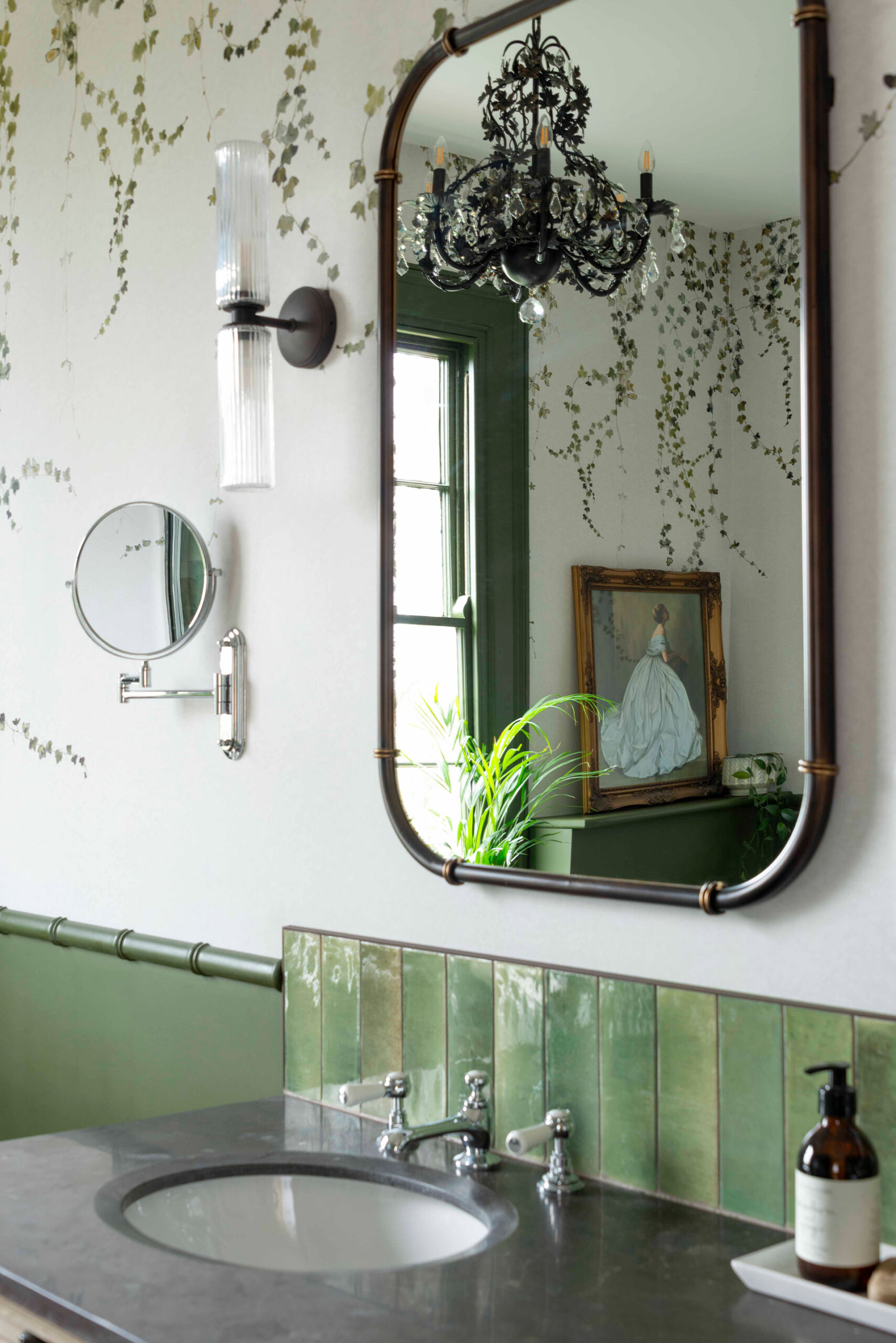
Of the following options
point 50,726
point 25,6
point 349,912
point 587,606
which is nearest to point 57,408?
point 50,726

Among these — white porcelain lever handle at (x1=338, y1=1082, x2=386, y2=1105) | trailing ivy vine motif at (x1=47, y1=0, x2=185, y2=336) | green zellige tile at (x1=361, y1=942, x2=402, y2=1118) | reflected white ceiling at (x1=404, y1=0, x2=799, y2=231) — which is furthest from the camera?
trailing ivy vine motif at (x1=47, y1=0, x2=185, y2=336)

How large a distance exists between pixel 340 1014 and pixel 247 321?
0.87 metres

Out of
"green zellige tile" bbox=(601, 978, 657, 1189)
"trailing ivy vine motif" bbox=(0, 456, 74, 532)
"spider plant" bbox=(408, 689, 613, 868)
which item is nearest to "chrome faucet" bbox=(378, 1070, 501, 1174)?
"green zellige tile" bbox=(601, 978, 657, 1189)

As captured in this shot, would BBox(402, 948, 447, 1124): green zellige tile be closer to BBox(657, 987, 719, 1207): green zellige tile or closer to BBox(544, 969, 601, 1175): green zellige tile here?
BBox(544, 969, 601, 1175): green zellige tile

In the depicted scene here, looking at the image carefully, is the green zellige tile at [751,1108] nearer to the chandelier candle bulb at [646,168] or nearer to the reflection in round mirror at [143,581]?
the chandelier candle bulb at [646,168]

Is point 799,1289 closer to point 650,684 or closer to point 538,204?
point 650,684

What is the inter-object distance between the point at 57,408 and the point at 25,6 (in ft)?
2.49

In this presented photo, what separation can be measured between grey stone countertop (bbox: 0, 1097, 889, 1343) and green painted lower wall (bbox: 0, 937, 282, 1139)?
1.50ft

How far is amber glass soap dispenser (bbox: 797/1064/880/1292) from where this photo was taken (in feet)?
3.26

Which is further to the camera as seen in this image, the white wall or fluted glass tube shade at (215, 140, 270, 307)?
fluted glass tube shade at (215, 140, 270, 307)

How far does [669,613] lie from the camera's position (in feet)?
4.22

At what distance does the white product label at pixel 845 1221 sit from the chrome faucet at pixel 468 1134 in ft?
1.41

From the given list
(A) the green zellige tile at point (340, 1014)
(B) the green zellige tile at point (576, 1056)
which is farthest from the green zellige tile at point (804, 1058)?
(A) the green zellige tile at point (340, 1014)

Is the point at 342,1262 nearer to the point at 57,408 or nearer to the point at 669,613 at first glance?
the point at 669,613
